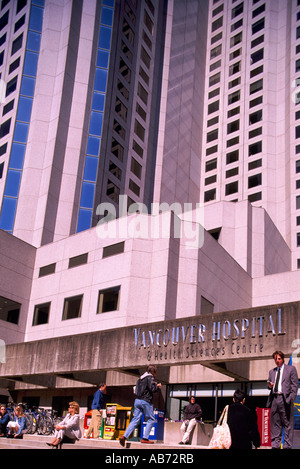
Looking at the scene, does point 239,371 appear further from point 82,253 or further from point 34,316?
point 34,316

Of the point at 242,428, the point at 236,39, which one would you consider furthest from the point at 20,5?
the point at 242,428

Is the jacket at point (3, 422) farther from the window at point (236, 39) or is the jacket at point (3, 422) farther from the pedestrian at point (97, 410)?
the window at point (236, 39)

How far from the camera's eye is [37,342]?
27469 mm

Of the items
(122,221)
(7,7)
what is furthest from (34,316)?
(7,7)

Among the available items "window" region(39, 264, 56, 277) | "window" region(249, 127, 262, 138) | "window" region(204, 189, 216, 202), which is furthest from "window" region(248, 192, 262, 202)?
"window" region(39, 264, 56, 277)

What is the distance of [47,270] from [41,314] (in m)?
3.12

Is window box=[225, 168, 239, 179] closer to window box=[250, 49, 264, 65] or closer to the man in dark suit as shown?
window box=[250, 49, 264, 65]

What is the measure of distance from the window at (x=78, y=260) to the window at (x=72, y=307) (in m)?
2.30

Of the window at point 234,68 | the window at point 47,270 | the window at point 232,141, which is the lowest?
the window at point 47,270

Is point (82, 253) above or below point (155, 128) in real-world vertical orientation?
below

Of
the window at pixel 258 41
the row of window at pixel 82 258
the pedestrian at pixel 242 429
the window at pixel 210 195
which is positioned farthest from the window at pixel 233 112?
the pedestrian at pixel 242 429

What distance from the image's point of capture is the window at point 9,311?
118ft

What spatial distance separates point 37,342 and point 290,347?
1365cm

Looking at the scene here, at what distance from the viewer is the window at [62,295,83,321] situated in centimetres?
3403
